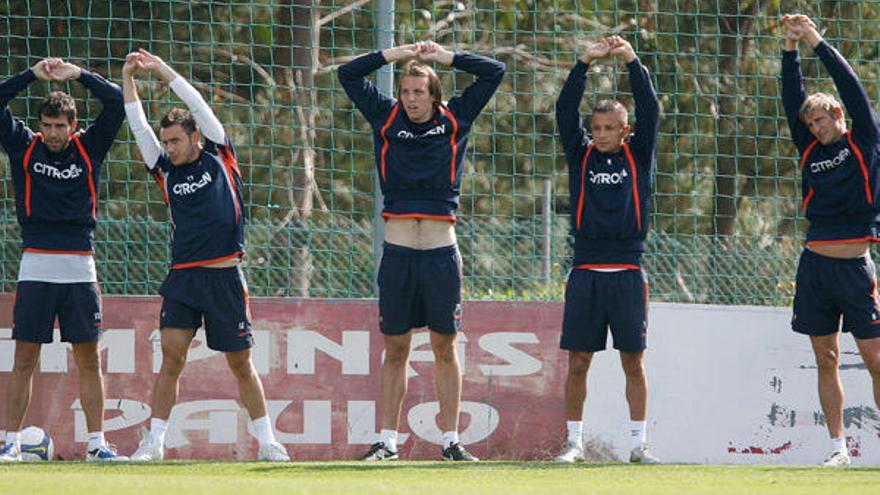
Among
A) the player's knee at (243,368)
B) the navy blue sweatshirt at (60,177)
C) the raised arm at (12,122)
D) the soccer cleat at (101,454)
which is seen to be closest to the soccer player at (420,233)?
the player's knee at (243,368)

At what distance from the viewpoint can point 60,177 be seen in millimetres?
9766

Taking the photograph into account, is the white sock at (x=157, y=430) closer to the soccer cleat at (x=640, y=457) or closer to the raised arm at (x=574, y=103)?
the soccer cleat at (x=640, y=457)

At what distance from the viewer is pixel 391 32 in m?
11.3

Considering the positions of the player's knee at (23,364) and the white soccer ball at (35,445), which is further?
the white soccer ball at (35,445)

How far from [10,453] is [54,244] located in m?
1.18

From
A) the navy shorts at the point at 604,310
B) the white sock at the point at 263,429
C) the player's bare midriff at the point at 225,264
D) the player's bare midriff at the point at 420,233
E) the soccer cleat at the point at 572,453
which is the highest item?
the player's bare midriff at the point at 420,233

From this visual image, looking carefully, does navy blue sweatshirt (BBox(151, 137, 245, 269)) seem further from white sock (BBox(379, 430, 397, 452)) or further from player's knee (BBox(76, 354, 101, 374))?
white sock (BBox(379, 430, 397, 452))

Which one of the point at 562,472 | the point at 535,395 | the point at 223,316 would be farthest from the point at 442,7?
Answer: the point at 562,472

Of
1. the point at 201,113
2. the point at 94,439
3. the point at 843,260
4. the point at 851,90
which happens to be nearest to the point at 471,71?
the point at 201,113

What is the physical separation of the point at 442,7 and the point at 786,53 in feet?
16.5

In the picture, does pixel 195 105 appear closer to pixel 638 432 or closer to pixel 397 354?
pixel 397 354

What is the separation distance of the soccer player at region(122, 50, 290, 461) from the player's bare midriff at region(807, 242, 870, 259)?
3.19 metres

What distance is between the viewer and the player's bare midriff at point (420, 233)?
9656mm

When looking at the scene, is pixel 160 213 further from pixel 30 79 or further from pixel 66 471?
pixel 66 471
